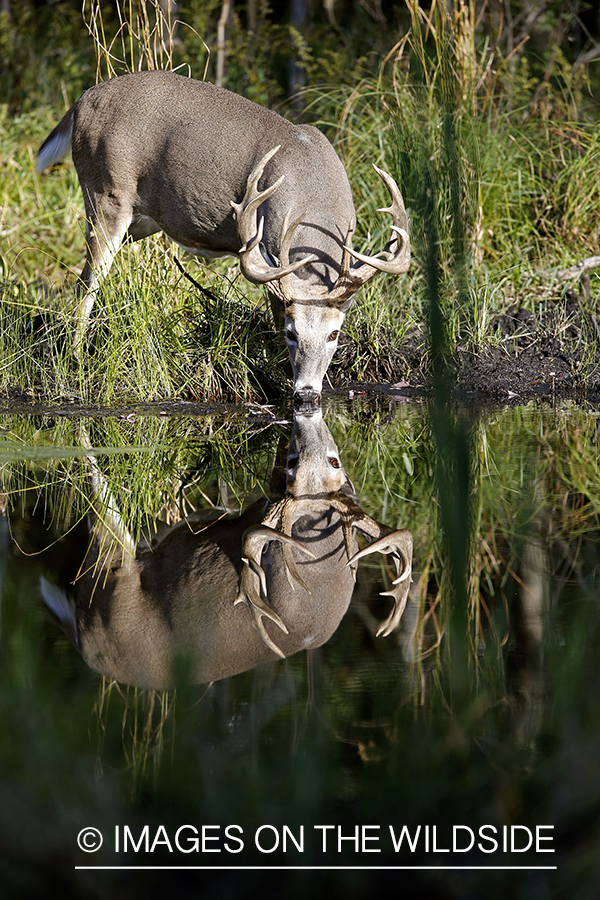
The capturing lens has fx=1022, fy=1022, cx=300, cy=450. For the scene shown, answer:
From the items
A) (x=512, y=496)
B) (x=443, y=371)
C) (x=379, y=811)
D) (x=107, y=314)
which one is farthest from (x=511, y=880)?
(x=107, y=314)

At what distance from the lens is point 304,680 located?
7.96 feet

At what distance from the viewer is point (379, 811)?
1.81 m

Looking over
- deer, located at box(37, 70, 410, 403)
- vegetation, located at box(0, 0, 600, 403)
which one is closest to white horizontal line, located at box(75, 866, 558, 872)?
vegetation, located at box(0, 0, 600, 403)

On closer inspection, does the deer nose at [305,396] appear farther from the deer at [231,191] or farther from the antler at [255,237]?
the antler at [255,237]

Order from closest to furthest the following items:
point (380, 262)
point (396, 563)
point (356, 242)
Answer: point (396, 563)
point (380, 262)
point (356, 242)

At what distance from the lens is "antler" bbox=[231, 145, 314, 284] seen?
20.3 feet

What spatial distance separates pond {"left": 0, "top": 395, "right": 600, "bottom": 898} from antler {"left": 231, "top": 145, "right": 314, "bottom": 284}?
6.46ft

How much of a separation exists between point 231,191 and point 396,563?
12.9 feet

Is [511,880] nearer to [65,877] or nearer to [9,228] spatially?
[65,877]

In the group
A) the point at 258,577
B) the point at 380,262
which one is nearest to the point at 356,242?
the point at 380,262

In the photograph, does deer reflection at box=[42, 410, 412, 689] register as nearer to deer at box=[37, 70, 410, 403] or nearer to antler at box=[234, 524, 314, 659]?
antler at box=[234, 524, 314, 659]

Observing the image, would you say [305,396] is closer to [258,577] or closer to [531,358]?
[531,358]

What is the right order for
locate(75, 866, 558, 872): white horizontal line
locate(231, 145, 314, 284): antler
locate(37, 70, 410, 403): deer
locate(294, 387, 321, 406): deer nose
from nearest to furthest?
locate(75, 866, 558, 872): white horizontal line
locate(231, 145, 314, 284): antler
locate(37, 70, 410, 403): deer
locate(294, 387, 321, 406): deer nose

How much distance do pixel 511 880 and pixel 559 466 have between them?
3095 millimetres
